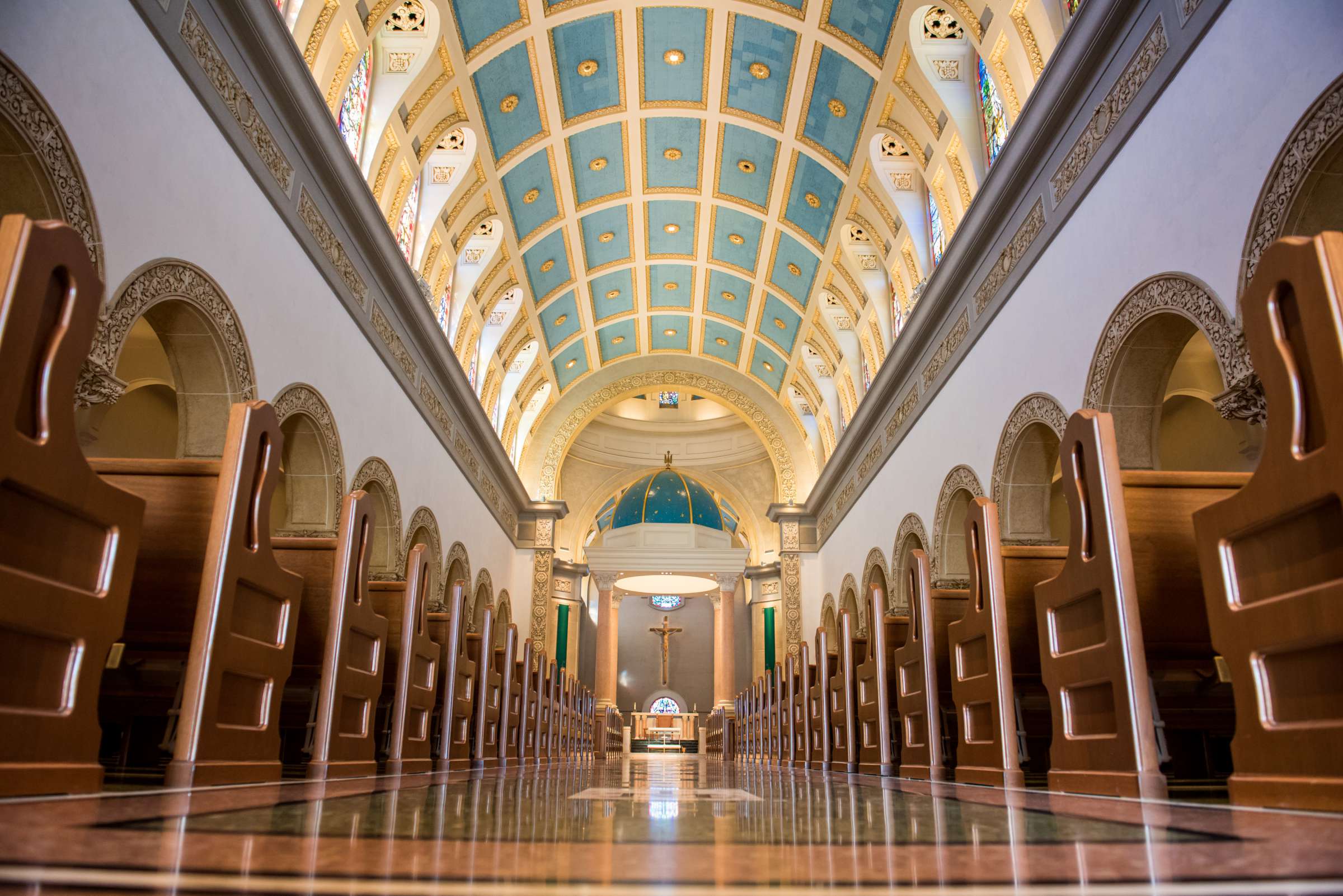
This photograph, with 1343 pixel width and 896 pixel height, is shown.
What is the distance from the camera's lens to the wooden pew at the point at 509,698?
8242 mm

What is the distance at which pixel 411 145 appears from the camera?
9.91 metres

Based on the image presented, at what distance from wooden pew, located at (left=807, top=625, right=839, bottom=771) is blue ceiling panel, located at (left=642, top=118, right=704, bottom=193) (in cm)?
774

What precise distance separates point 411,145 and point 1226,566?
9454 millimetres

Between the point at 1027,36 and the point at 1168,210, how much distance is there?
292 centimetres

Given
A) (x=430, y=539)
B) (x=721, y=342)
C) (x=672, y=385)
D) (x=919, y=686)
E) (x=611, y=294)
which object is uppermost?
(x=611, y=294)

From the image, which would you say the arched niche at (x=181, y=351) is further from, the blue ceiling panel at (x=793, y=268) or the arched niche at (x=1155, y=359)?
the blue ceiling panel at (x=793, y=268)

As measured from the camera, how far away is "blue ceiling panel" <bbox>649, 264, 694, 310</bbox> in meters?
16.5

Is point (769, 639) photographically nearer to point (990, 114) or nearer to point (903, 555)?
point (903, 555)

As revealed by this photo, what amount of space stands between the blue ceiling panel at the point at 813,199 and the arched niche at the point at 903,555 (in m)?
4.58

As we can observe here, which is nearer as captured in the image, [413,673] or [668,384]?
[413,673]

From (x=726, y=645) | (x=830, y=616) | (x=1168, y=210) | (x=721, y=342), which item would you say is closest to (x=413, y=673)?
(x=1168, y=210)

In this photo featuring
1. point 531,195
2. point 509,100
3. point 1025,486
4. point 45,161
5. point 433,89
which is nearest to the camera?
point 45,161

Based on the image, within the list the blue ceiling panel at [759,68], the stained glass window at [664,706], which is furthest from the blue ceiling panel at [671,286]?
the stained glass window at [664,706]

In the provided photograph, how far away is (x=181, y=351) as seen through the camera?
6.34 m
